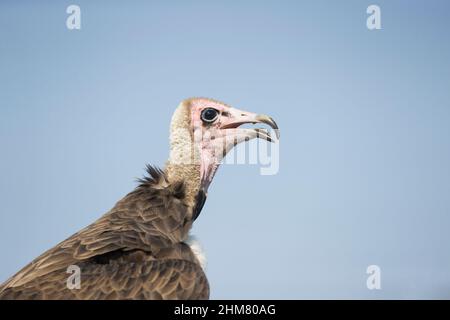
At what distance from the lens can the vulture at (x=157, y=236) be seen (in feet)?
33.3

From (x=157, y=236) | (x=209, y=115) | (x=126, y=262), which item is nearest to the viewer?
(x=126, y=262)

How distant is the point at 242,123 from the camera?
12.6 meters

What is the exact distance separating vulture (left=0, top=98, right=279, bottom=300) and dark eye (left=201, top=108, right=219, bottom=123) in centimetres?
1

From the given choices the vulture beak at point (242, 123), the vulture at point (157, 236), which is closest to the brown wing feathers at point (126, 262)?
the vulture at point (157, 236)

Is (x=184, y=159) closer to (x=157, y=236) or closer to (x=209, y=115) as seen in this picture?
(x=209, y=115)

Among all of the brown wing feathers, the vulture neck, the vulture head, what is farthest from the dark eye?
the brown wing feathers

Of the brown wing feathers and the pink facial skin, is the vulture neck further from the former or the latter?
the brown wing feathers

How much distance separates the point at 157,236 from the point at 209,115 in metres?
2.44

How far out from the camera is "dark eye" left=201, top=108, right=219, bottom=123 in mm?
12602

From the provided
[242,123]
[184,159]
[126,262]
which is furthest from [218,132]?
[126,262]

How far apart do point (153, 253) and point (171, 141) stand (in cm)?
221

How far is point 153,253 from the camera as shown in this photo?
10719 mm
